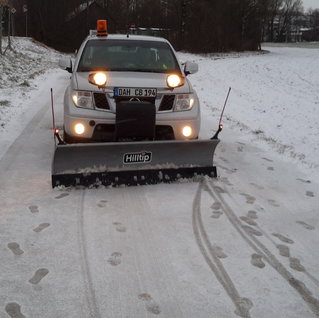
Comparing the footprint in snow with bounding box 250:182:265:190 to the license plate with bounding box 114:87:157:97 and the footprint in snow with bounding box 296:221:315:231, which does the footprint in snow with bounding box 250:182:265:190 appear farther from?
the license plate with bounding box 114:87:157:97

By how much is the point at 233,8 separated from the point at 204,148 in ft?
140

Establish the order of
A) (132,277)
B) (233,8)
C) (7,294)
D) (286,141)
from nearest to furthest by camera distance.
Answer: (7,294) < (132,277) < (286,141) < (233,8)

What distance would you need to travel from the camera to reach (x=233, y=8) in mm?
43875

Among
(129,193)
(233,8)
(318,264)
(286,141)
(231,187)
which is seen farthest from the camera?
(233,8)

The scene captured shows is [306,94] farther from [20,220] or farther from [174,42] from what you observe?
[174,42]

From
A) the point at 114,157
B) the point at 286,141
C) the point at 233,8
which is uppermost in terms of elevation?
the point at 233,8

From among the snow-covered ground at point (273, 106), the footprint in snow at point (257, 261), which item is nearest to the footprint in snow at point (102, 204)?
the footprint in snow at point (257, 261)

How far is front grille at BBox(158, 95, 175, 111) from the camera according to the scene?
5.15m

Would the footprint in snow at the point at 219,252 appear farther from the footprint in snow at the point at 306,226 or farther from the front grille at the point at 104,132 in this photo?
the front grille at the point at 104,132

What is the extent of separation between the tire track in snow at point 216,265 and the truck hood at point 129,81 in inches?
65.2

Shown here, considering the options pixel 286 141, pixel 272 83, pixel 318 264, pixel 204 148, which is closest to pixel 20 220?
pixel 204 148

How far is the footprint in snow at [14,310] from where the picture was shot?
8.68 feet

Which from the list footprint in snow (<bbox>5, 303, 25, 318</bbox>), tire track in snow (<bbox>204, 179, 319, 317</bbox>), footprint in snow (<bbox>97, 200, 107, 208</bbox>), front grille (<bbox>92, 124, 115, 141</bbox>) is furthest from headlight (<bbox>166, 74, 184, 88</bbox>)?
footprint in snow (<bbox>5, 303, 25, 318</bbox>)

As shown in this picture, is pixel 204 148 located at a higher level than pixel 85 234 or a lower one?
higher
